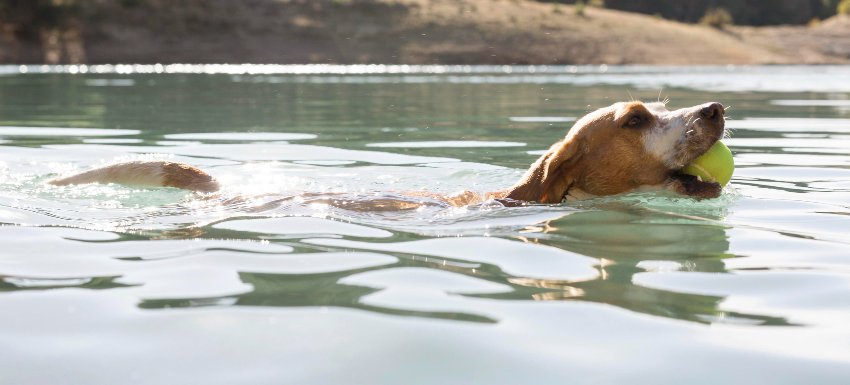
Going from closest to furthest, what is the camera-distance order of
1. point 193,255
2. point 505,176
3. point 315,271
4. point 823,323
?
1. point 823,323
2. point 315,271
3. point 193,255
4. point 505,176

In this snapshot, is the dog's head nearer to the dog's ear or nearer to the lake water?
the dog's ear

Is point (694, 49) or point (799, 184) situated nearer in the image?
point (799, 184)

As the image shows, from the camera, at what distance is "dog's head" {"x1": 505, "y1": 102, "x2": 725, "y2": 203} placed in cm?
619

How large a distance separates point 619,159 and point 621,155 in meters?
0.03

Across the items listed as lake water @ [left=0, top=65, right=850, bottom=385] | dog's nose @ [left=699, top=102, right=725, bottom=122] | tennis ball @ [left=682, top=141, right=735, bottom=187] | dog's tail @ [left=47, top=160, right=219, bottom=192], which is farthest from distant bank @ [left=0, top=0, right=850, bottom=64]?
dog's nose @ [left=699, top=102, right=725, bottom=122]

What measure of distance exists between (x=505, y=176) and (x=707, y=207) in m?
2.27

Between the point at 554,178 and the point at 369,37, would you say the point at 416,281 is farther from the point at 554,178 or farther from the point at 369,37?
the point at 369,37

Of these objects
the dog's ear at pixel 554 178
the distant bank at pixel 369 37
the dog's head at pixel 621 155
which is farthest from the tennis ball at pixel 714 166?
the distant bank at pixel 369 37

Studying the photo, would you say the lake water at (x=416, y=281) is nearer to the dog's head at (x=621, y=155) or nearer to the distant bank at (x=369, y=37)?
the dog's head at (x=621, y=155)

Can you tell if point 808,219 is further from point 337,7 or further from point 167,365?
point 337,7

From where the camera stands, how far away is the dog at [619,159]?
616 centimetres

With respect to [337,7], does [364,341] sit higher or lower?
lower

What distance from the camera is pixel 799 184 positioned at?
307 inches

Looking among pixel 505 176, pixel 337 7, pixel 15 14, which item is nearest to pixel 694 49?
pixel 337 7
